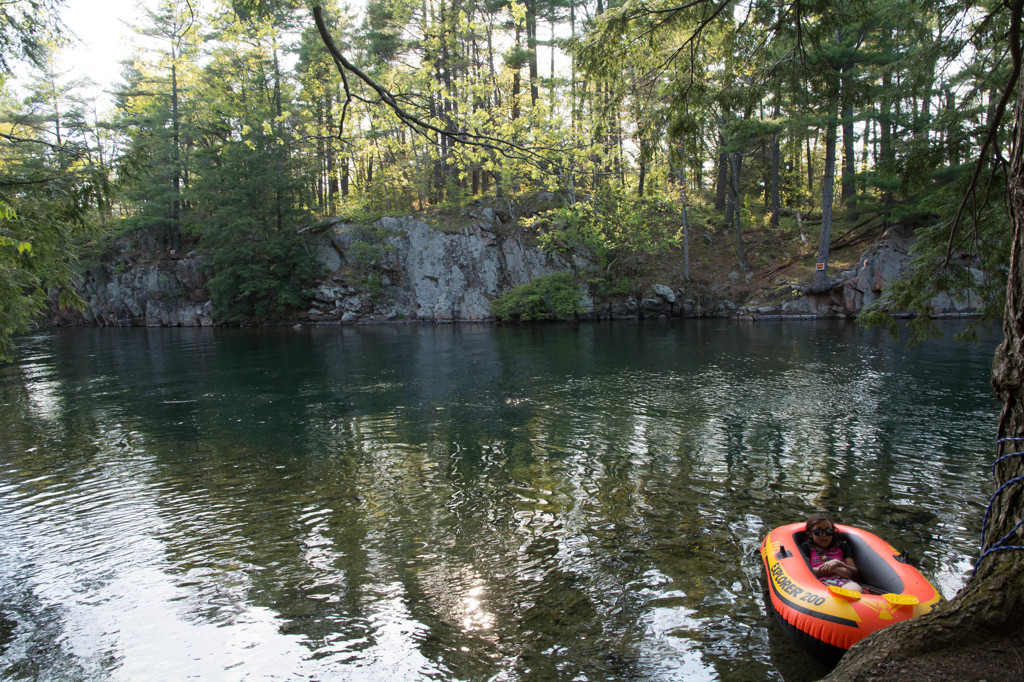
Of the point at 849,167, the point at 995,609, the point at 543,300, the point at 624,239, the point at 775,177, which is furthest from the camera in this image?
the point at 543,300

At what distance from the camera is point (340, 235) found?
35031 millimetres

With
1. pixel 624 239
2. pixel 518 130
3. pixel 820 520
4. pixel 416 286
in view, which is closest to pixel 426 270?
pixel 416 286

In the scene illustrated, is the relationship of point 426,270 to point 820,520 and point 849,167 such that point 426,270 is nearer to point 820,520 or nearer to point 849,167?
point 849,167

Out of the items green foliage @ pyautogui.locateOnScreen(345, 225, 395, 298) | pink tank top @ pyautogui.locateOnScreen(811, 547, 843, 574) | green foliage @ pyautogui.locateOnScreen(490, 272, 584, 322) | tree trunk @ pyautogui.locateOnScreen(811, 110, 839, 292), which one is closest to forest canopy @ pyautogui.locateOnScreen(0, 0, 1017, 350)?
tree trunk @ pyautogui.locateOnScreen(811, 110, 839, 292)

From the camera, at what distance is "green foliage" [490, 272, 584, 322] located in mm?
30828

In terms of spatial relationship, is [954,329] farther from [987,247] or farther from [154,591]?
[154,591]

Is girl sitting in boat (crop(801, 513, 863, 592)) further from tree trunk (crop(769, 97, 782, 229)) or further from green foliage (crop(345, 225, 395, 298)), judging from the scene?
green foliage (crop(345, 225, 395, 298))

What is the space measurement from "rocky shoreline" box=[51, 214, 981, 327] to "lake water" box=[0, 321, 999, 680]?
1331 cm

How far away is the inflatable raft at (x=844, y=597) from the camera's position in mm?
4309

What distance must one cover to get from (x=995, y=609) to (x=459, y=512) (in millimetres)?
5439

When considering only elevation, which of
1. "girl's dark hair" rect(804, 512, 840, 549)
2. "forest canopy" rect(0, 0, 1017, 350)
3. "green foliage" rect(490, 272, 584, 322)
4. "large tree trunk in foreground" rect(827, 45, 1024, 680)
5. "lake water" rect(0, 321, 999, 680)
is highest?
"forest canopy" rect(0, 0, 1017, 350)

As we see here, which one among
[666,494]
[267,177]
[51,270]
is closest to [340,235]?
[267,177]

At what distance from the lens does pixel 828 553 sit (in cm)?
541

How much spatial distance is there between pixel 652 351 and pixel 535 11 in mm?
22874
